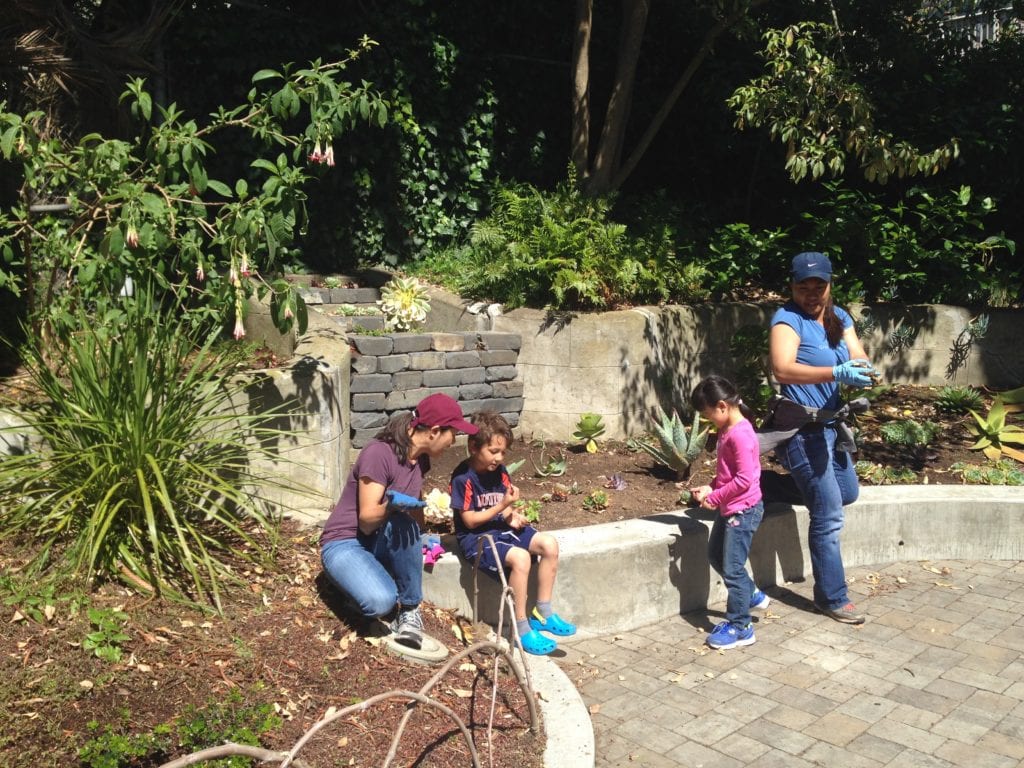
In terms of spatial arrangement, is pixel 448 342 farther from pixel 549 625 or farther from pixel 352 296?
pixel 549 625

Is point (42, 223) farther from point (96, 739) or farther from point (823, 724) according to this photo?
point (823, 724)

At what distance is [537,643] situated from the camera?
15.4 ft

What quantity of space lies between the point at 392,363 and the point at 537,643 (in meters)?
2.98

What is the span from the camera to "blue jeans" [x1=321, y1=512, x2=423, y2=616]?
4.29m

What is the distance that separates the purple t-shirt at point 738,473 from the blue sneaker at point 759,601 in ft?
2.20

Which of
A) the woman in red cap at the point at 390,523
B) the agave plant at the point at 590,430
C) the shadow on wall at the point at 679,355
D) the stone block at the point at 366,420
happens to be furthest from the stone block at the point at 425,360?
the woman in red cap at the point at 390,523

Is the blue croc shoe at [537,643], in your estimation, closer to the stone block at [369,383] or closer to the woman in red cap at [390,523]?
the woman in red cap at [390,523]

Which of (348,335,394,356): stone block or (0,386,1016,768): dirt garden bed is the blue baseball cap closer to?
(0,386,1016,768): dirt garden bed

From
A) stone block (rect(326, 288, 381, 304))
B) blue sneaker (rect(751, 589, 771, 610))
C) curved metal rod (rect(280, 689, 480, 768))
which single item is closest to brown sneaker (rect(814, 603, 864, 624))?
blue sneaker (rect(751, 589, 771, 610))

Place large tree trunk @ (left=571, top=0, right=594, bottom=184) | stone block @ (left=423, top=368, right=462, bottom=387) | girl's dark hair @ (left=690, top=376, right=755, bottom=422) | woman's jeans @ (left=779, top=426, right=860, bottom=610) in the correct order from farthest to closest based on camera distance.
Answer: large tree trunk @ (left=571, top=0, right=594, bottom=184)
stone block @ (left=423, top=368, right=462, bottom=387)
woman's jeans @ (left=779, top=426, right=860, bottom=610)
girl's dark hair @ (left=690, top=376, right=755, bottom=422)

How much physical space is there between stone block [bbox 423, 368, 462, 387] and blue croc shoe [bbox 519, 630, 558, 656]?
2.98 meters

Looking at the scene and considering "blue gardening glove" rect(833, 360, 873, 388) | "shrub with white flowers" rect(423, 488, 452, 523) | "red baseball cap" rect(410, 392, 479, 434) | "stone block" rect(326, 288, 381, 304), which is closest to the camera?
"red baseball cap" rect(410, 392, 479, 434)

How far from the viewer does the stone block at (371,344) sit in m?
7.02

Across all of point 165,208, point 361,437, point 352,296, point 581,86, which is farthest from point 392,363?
point 581,86
